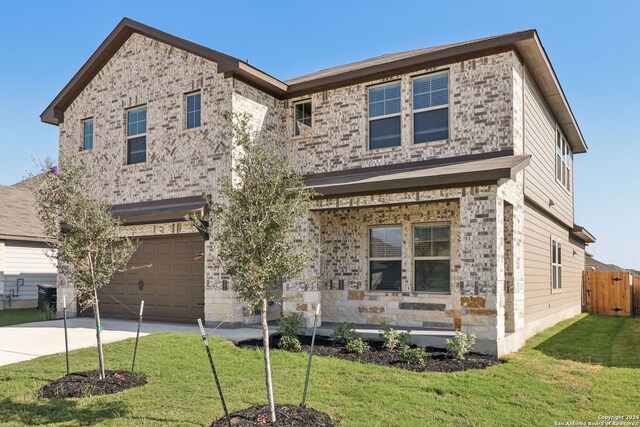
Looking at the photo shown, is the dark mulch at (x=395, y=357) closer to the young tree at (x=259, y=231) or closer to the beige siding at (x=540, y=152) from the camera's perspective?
the young tree at (x=259, y=231)

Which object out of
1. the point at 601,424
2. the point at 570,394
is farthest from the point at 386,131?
the point at 601,424

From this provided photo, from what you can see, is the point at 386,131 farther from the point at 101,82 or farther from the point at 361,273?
the point at 101,82

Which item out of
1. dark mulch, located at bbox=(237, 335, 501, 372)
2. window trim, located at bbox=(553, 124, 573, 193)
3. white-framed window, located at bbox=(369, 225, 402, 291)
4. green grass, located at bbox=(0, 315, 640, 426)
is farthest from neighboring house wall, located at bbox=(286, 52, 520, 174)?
window trim, located at bbox=(553, 124, 573, 193)

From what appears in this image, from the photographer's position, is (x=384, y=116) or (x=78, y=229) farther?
(x=384, y=116)

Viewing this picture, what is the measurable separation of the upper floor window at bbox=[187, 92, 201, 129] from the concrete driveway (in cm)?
534

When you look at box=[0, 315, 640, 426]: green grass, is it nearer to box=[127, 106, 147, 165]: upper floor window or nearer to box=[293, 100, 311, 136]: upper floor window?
box=[293, 100, 311, 136]: upper floor window

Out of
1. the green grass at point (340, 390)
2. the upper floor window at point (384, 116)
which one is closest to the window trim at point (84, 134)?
the green grass at point (340, 390)

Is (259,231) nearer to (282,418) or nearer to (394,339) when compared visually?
(282,418)

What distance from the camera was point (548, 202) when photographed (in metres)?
15.1

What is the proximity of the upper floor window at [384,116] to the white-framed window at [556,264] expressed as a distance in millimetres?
7182

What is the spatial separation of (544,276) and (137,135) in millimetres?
12505

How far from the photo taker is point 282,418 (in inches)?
224

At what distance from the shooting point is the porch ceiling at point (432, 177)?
9258 millimetres

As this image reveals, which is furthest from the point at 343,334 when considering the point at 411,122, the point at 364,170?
the point at 411,122
